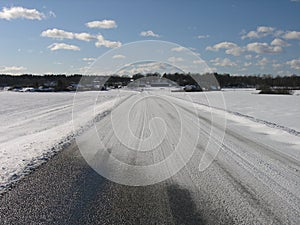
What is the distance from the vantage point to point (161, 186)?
5078mm

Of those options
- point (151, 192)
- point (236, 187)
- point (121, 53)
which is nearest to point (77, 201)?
point (151, 192)

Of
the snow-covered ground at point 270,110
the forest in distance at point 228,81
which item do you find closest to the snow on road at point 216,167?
the snow-covered ground at point 270,110

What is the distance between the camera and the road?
391cm

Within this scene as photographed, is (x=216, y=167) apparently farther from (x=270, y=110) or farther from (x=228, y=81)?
(x=228, y=81)

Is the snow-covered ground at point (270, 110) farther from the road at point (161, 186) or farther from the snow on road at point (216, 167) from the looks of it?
the road at point (161, 186)

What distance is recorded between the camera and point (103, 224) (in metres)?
3.68

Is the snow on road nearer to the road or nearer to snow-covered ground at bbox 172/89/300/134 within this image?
the road

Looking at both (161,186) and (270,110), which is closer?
(161,186)

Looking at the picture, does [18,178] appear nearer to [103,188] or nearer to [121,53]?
[103,188]

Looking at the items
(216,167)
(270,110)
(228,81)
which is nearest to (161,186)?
(216,167)

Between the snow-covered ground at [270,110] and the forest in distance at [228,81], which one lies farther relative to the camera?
the forest in distance at [228,81]

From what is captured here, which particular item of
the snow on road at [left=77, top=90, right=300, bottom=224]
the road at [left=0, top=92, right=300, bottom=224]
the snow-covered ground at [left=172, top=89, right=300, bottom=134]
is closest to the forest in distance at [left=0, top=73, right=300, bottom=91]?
the snow-covered ground at [left=172, top=89, right=300, bottom=134]

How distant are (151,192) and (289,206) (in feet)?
6.35

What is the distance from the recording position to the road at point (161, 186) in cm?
391
